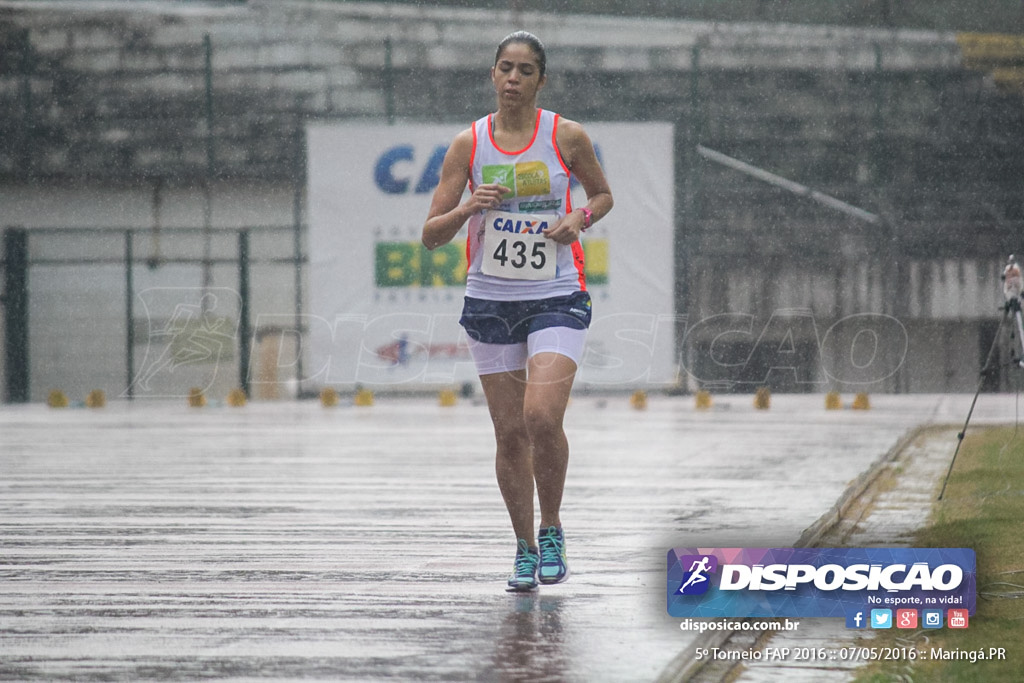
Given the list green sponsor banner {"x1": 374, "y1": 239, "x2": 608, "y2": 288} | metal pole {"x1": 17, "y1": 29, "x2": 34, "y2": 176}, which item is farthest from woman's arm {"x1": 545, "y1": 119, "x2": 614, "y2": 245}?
metal pole {"x1": 17, "y1": 29, "x2": 34, "y2": 176}

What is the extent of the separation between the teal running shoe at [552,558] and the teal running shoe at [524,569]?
0.04 meters

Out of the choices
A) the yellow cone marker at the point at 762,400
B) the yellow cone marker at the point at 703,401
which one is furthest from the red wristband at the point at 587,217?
the yellow cone marker at the point at 703,401

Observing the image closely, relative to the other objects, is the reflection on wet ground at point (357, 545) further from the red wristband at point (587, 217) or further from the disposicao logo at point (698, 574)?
the red wristband at point (587, 217)

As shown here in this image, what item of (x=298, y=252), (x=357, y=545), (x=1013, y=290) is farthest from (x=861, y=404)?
(x=357, y=545)

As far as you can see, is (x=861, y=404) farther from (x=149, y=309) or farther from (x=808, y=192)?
(x=149, y=309)

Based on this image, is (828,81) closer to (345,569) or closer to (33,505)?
(33,505)

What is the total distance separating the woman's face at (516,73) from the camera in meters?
5.98

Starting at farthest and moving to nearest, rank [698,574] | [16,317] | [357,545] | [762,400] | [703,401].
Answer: [16,317] → [703,401] → [762,400] → [357,545] → [698,574]

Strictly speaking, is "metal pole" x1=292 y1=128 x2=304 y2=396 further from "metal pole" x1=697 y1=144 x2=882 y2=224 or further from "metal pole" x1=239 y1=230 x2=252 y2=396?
"metal pole" x1=697 y1=144 x2=882 y2=224

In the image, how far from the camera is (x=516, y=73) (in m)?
5.98

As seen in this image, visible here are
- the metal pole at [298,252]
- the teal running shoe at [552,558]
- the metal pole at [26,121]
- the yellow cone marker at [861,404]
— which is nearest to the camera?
the teal running shoe at [552,558]

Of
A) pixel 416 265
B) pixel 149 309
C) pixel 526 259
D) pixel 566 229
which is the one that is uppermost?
pixel 566 229

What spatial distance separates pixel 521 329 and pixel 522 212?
0.42 metres

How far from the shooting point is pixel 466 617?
5.62 meters
